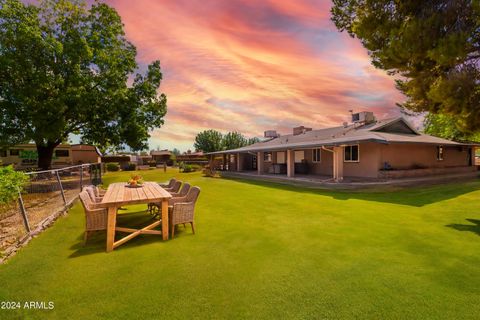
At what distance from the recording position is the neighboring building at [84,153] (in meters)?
36.9

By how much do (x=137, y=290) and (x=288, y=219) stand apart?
454cm

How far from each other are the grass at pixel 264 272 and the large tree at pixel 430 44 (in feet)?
13.1

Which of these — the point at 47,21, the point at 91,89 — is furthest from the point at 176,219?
the point at 47,21

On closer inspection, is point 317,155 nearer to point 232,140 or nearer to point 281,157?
point 281,157

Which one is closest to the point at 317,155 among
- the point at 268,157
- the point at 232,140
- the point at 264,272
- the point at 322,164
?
the point at 322,164

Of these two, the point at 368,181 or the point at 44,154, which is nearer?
the point at 368,181

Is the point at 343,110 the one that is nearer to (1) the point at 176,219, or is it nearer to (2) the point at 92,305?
(1) the point at 176,219

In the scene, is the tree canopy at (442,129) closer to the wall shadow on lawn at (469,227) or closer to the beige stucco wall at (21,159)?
the wall shadow on lawn at (469,227)

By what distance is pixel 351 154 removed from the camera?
15.0m

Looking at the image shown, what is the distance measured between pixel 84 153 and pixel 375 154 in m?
41.4

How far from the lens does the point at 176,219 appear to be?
530 centimetres

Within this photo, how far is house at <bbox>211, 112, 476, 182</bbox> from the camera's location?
43.8 feet

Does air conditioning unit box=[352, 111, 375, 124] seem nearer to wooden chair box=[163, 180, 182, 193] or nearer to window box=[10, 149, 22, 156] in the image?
wooden chair box=[163, 180, 182, 193]

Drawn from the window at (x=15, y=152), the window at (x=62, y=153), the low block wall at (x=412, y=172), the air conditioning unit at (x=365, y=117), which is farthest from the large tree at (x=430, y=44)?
the window at (x=15, y=152)
